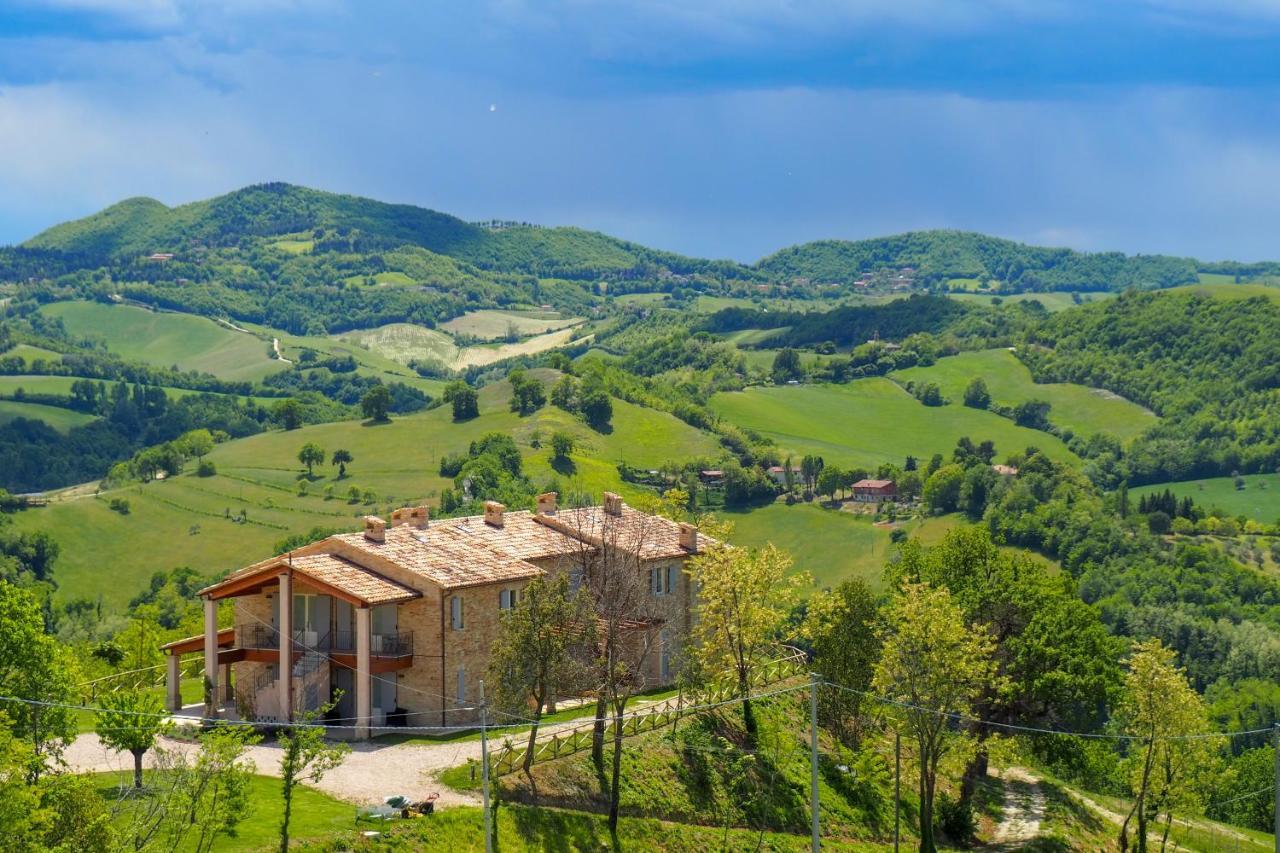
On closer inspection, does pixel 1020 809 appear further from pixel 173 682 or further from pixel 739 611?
pixel 173 682

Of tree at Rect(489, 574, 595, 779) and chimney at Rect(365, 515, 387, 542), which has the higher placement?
chimney at Rect(365, 515, 387, 542)

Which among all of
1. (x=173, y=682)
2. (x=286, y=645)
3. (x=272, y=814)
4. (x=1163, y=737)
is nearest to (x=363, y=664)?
(x=286, y=645)

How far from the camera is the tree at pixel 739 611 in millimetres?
59731

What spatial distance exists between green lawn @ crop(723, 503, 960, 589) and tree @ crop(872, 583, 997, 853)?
111m

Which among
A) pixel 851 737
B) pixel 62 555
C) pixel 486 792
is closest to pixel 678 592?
pixel 851 737

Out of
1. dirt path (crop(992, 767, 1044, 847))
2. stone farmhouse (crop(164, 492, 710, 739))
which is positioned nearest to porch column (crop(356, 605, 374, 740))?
stone farmhouse (crop(164, 492, 710, 739))

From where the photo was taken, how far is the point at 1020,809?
6562cm

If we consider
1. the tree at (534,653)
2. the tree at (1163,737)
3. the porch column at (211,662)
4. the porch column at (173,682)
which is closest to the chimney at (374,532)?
the porch column at (211,662)

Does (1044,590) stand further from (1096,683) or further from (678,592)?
(678,592)

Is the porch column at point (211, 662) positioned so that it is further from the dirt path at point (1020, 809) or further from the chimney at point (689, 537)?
the dirt path at point (1020, 809)

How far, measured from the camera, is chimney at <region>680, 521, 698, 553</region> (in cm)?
7181

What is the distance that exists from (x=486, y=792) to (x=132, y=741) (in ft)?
40.8

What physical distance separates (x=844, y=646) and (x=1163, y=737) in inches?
505

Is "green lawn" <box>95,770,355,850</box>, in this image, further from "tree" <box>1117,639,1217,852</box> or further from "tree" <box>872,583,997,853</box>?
"tree" <box>1117,639,1217,852</box>
